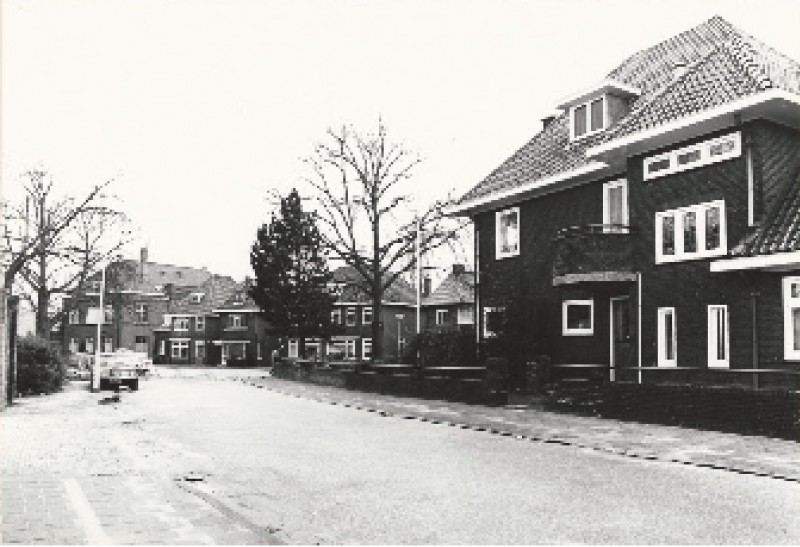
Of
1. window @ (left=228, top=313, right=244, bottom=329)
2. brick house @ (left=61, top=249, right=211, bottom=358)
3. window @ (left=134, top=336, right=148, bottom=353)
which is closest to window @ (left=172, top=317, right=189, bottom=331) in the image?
brick house @ (left=61, top=249, right=211, bottom=358)

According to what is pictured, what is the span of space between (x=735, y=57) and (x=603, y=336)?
334 inches

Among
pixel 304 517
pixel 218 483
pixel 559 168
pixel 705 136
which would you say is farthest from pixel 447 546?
pixel 559 168

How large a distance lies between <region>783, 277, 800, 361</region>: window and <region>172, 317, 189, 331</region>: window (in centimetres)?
7140

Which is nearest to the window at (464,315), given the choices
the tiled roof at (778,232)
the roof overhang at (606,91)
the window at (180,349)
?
the roof overhang at (606,91)

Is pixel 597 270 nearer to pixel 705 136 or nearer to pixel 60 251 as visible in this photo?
pixel 705 136

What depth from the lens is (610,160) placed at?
2175 centimetres

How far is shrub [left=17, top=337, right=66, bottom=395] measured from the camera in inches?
1011

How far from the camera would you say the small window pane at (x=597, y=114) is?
24188mm

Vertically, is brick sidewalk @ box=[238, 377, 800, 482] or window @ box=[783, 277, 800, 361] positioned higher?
window @ box=[783, 277, 800, 361]

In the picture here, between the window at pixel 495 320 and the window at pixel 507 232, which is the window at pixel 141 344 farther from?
the window at pixel 495 320

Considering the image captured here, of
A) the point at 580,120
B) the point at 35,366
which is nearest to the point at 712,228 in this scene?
the point at 580,120

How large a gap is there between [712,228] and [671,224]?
4.11 ft

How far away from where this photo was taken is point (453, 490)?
29.3 ft

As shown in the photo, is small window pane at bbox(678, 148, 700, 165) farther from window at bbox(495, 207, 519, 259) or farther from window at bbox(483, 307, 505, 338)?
window at bbox(495, 207, 519, 259)
